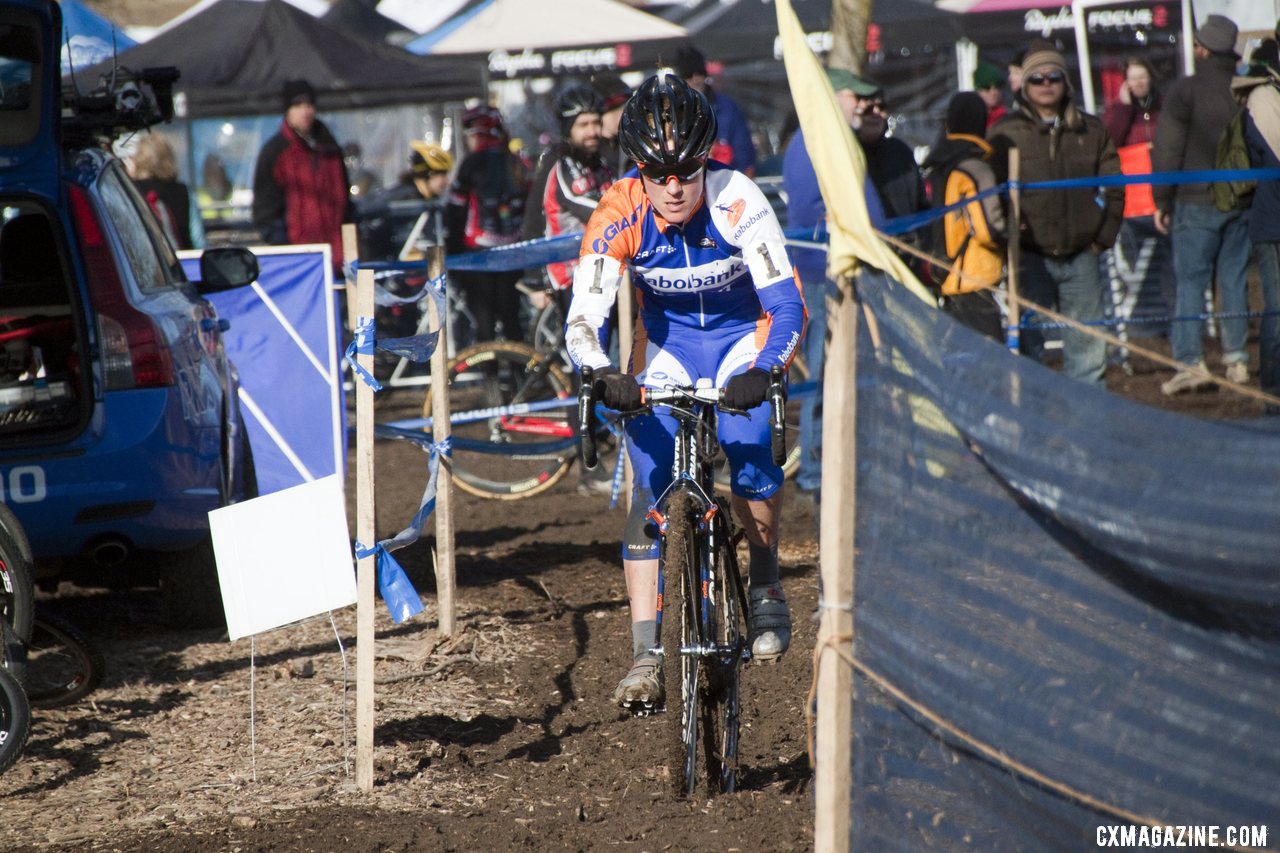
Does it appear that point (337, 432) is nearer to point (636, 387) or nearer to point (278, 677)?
point (278, 677)

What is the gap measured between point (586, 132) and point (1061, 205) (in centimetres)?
300

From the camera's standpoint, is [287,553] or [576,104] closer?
[287,553]

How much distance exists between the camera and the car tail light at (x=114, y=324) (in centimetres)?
602

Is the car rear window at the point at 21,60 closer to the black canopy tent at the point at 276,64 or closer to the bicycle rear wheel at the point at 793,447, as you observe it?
the bicycle rear wheel at the point at 793,447

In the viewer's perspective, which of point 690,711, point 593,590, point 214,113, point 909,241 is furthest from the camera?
point 214,113

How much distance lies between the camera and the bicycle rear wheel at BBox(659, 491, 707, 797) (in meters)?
4.27

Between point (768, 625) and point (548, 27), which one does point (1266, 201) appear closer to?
point (768, 625)

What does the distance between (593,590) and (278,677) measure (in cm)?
182

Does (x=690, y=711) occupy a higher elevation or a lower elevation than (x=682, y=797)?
higher

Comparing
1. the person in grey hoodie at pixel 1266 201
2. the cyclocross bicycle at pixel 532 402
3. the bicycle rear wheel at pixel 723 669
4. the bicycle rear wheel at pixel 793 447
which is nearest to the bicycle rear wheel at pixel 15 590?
the bicycle rear wheel at pixel 723 669

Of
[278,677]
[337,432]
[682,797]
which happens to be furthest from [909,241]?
[682,797]

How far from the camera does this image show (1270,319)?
9.00 m

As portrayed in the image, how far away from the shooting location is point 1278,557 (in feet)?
9.59

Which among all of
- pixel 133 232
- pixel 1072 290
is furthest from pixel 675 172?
pixel 1072 290
